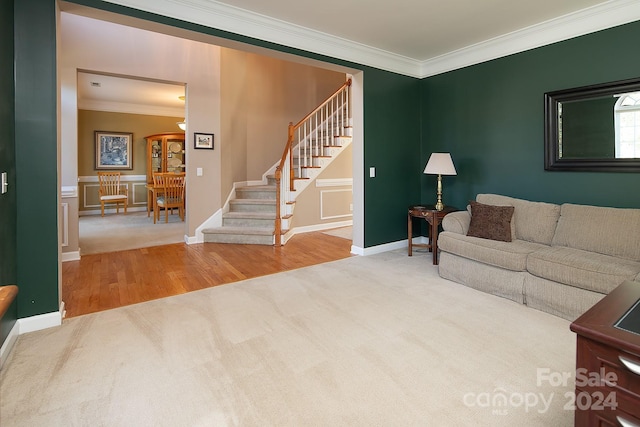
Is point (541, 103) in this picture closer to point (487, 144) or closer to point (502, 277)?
point (487, 144)

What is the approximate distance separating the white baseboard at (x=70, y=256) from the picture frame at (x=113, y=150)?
5346mm

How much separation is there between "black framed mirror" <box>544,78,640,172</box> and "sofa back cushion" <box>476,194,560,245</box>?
56 centimetres

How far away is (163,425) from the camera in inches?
63.2

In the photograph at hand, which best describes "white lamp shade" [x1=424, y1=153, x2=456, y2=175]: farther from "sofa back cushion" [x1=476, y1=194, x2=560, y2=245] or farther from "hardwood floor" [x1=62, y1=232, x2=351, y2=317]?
"hardwood floor" [x1=62, y1=232, x2=351, y2=317]

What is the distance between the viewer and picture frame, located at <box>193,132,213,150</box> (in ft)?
18.2

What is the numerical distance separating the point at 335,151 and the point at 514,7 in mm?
3772

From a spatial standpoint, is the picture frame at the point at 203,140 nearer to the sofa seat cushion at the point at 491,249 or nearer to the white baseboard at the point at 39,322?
the white baseboard at the point at 39,322

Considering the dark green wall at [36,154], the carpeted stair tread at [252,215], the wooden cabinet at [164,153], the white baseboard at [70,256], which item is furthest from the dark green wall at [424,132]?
the wooden cabinet at [164,153]

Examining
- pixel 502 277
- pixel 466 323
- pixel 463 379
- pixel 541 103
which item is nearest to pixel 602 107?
pixel 541 103

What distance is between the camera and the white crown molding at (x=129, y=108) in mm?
8875

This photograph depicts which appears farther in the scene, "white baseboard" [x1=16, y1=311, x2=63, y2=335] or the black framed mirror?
the black framed mirror

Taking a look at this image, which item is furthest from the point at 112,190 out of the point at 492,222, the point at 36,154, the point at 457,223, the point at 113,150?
the point at 492,222

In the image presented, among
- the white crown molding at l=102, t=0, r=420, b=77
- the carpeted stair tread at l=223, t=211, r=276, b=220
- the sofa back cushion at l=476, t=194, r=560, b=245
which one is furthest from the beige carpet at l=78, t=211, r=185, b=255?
the sofa back cushion at l=476, t=194, r=560, b=245

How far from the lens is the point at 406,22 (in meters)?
3.76
